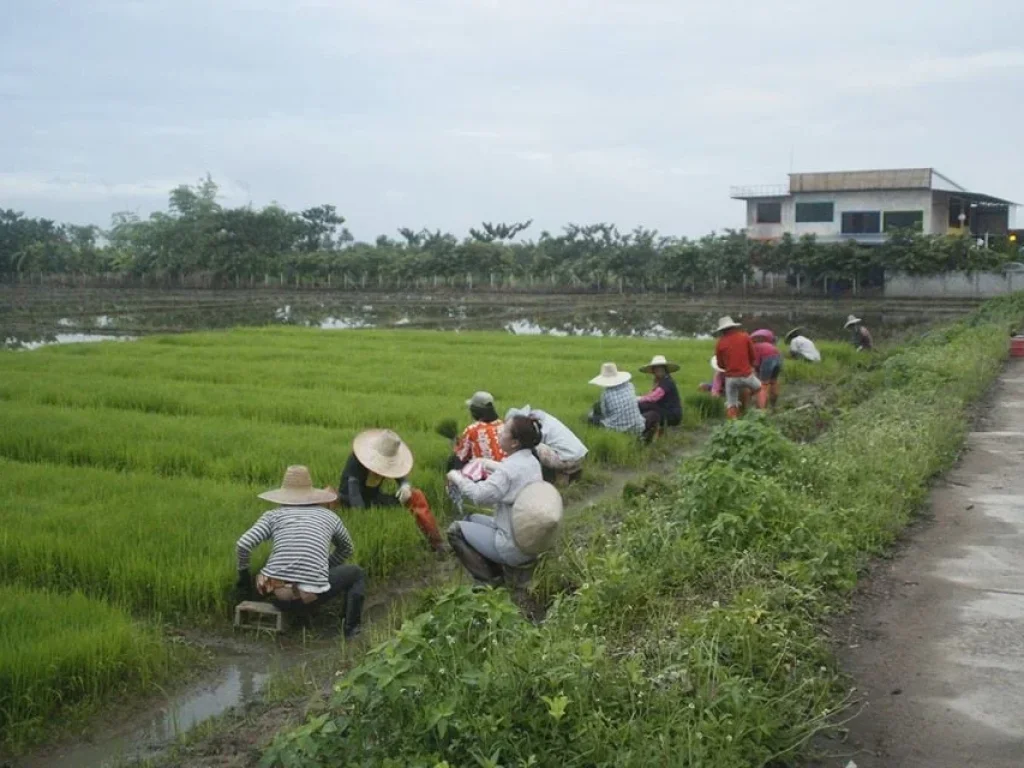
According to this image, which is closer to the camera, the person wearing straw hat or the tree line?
the person wearing straw hat

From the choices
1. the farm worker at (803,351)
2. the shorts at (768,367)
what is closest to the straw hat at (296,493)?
the shorts at (768,367)

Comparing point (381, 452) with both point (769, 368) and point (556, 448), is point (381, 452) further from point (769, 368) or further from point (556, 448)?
point (769, 368)

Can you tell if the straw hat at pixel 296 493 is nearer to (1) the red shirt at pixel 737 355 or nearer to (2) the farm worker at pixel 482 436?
(2) the farm worker at pixel 482 436

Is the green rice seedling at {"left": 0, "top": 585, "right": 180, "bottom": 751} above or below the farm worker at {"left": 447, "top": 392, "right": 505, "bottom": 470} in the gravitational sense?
below

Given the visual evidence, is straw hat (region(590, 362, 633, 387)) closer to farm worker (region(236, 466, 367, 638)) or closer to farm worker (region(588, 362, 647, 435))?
farm worker (region(588, 362, 647, 435))

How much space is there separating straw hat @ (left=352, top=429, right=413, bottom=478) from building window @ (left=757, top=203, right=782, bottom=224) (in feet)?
143

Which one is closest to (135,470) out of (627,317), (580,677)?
(580,677)

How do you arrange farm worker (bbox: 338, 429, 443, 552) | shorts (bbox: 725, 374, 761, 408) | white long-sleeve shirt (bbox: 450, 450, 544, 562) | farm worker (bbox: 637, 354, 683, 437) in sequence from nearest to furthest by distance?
white long-sleeve shirt (bbox: 450, 450, 544, 562), farm worker (bbox: 338, 429, 443, 552), farm worker (bbox: 637, 354, 683, 437), shorts (bbox: 725, 374, 761, 408)

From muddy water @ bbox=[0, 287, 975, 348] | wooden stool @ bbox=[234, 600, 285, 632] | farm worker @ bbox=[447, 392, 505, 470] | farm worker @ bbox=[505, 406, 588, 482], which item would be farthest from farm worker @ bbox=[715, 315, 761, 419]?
muddy water @ bbox=[0, 287, 975, 348]

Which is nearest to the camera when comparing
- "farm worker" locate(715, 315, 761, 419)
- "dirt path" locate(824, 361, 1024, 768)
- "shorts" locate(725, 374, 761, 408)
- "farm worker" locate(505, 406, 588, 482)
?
"dirt path" locate(824, 361, 1024, 768)

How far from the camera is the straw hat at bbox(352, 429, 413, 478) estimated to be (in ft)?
21.5

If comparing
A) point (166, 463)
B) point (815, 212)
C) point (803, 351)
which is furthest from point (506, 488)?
point (815, 212)

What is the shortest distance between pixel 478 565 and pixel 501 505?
0.37 m

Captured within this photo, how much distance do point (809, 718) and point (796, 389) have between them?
11.6 m
